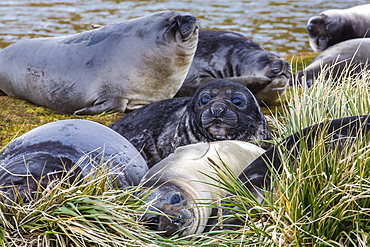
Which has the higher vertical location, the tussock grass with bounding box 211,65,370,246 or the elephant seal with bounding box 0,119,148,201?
the tussock grass with bounding box 211,65,370,246

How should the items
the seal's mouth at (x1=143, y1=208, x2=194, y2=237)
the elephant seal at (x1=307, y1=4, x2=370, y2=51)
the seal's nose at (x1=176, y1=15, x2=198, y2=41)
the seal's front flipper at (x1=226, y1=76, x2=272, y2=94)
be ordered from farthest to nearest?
the elephant seal at (x1=307, y1=4, x2=370, y2=51) → the seal's front flipper at (x1=226, y1=76, x2=272, y2=94) → the seal's nose at (x1=176, y1=15, x2=198, y2=41) → the seal's mouth at (x1=143, y1=208, x2=194, y2=237)

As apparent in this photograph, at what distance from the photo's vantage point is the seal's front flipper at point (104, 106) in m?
5.25

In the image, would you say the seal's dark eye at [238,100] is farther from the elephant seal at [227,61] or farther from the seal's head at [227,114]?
the elephant seal at [227,61]

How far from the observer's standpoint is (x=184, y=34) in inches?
205

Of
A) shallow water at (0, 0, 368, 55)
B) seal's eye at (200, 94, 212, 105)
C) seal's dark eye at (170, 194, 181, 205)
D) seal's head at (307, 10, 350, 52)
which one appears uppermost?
seal's dark eye at (170, 194, 181, 205)

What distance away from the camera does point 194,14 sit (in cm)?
1337

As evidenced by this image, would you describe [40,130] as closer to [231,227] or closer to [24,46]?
[231,227]

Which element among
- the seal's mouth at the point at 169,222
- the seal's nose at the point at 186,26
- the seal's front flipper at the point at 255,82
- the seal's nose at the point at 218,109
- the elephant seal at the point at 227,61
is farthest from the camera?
the elephant seal at the point at 227,61

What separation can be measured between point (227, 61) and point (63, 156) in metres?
3.49

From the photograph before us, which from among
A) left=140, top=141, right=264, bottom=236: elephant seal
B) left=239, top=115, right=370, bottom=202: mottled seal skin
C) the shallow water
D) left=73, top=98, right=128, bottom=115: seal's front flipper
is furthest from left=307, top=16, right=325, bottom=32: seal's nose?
left=239, top=115, right=370, bottom=202: mottled seal skin

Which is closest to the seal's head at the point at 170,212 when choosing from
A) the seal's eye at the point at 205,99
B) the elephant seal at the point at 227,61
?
the seal's eye at the point at 205,99

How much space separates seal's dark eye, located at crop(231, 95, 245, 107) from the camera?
391 centimetres

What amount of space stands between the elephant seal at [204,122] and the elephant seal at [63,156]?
395 mm

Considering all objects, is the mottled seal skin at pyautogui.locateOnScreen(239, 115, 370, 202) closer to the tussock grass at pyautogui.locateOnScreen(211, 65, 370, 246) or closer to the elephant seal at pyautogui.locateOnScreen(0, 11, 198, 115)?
the tussock grass at pyautogui.locateOnScreen(211, 65, 370, 246)
